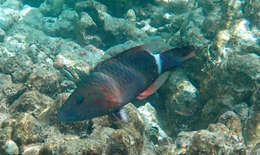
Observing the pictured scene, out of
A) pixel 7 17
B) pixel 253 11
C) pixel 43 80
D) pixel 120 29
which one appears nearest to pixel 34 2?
pixel 7 17

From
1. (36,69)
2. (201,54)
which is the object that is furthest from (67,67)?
(201,54)

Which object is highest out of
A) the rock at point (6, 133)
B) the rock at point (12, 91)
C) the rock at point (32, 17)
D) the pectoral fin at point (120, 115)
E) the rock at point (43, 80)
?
the pectoral fin at point (120, 115)

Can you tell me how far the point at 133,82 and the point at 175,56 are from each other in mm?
438

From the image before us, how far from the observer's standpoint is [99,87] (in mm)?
1862

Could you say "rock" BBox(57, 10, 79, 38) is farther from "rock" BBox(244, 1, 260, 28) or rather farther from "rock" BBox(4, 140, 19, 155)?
"rock" BBox(4, 140, 19, 155)

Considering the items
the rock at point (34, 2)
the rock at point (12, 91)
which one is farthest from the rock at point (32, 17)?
the rock at point (12, 91)

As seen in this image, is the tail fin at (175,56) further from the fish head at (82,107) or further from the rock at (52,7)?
the rock at (52,7)

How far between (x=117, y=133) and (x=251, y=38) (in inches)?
198

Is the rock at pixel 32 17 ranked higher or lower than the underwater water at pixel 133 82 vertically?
lower

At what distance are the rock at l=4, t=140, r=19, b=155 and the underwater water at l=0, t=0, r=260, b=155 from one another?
0.4 inches

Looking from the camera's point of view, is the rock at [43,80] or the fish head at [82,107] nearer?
the fish head at [82,107]

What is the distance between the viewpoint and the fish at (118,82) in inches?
70.1

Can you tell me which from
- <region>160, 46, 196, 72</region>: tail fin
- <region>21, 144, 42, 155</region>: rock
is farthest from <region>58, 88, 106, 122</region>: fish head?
<region>21, 144, 42, 155</region>: rock

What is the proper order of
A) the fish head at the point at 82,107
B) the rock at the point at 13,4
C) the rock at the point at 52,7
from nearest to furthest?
the fish head at the point at 82,107, the rock at the point at 52,7, the rock at the point at 13,4
